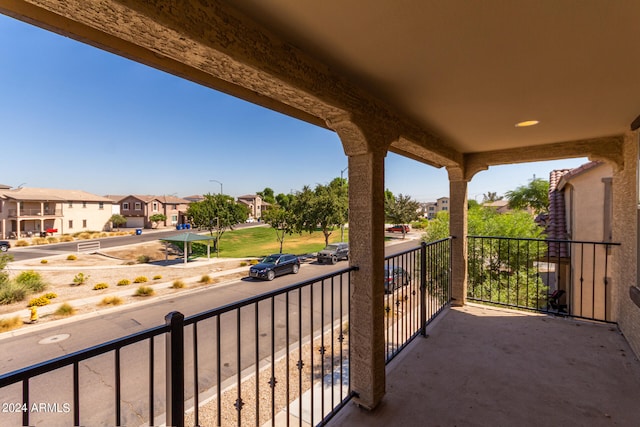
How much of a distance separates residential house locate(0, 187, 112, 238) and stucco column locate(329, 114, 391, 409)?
3623 cm

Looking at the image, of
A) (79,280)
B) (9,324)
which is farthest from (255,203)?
(9,324)

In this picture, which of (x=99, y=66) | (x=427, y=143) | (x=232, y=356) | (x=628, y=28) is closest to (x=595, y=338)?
(x=427, y=143)

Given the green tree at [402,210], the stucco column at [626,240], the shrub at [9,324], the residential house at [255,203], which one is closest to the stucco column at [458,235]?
the stucco column at [626,240]

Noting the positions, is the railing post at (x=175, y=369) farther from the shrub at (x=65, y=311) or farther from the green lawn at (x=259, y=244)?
the green lawn at (x=259, y=244)

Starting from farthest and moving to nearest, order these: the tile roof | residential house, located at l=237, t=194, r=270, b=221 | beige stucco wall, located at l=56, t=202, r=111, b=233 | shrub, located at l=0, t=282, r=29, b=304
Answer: residential house, located at l=237, t=194, r=270, b=221 < beige stucco wall, located at l=56, t=202, r=111, b=233 < the tile roof < shrub, located at l=0, t=282, r=29, b=304

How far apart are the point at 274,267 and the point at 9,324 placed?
7.48 meters

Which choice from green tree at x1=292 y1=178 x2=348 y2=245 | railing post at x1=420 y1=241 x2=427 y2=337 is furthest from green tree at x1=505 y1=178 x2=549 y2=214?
railing post at x1=420 y1=241 x2=427 y2=337

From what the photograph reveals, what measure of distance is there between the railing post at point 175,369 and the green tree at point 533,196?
26852 millimetres

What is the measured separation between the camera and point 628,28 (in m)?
1.28

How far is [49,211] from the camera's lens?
28125mm

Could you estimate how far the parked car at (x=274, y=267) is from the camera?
11.2 meters

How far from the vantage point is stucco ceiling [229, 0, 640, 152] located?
117cm

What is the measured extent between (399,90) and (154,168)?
33.2 m

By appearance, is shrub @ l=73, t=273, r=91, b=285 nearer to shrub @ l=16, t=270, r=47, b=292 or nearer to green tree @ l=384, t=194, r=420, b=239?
shrub @ l=16, t=270, r=47, b=292
